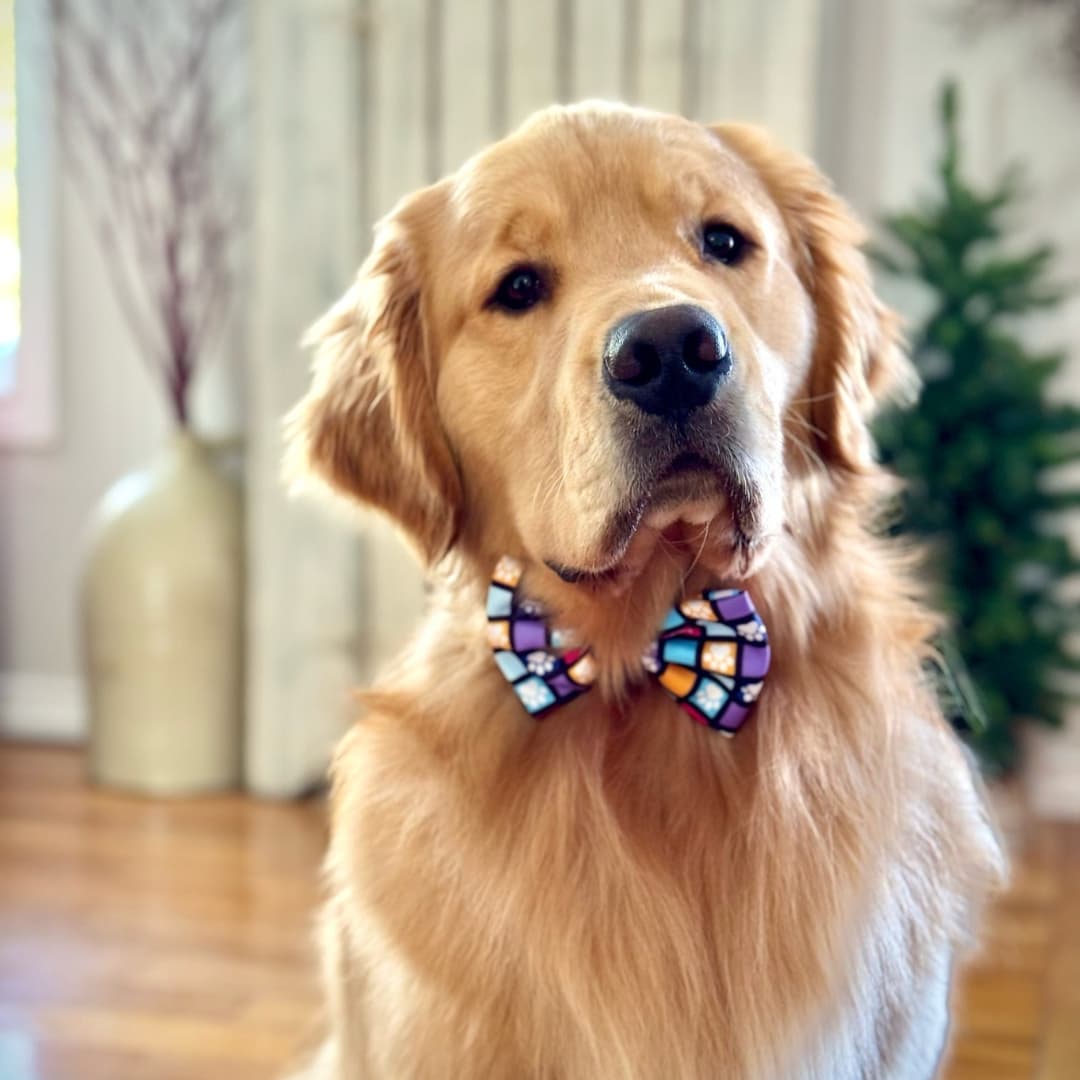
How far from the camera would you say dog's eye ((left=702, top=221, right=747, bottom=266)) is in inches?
55.2

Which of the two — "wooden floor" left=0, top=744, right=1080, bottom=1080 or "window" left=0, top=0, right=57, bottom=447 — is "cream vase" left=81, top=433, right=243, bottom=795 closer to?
"wooden floor" left=0, top=744, right=1080, bottom=1080

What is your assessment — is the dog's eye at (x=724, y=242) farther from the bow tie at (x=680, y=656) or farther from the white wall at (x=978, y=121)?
the white wall at (x=978, y=121)

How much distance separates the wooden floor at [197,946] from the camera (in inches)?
84.0

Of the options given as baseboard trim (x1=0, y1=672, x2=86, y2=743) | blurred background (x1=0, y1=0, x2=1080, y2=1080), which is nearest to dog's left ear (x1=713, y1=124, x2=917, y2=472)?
blurred background (x1=0, y1=0, x2=1080, y2=1080)

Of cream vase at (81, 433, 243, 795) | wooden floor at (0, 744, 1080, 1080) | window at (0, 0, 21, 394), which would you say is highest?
window at (0, 0, 21, 394)

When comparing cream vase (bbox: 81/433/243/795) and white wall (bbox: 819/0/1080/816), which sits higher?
white wall (bbox: 819/0/1080/816)

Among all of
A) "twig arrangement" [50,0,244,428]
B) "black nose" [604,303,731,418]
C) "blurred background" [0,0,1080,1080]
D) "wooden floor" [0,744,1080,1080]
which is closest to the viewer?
"black nose" [604,303,731,418]

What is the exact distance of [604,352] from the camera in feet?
3.95

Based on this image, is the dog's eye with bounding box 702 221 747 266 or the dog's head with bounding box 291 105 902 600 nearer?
the dog's head with bounding box 291 105 902 600

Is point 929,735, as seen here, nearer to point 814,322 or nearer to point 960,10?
point 814,322

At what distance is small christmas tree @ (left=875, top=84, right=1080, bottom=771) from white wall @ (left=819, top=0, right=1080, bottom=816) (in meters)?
0.30

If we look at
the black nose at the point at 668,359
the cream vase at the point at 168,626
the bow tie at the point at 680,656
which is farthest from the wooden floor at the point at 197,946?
the black nose at the point at 668,359

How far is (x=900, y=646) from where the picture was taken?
1432 mm

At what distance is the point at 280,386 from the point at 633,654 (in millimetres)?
2036
